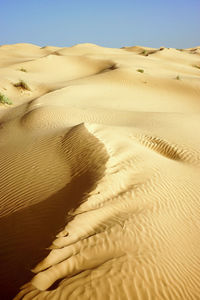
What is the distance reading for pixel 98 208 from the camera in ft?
13.4

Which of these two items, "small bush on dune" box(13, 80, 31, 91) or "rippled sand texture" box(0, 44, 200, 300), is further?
"small bush on dune" box(13, 80, 31, 91)

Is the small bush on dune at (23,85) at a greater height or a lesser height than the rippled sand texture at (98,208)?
lesser

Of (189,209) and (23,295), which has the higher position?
(23,295)

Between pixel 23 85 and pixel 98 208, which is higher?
pixel 98 208

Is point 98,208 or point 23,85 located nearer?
point 98,208

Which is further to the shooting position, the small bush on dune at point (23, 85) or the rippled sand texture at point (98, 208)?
the small bush on dune at point (23, 85)

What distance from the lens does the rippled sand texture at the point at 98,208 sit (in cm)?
296

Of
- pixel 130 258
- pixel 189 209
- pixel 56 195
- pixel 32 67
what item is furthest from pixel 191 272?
pixel 32 67

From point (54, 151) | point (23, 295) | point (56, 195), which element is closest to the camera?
point (23, 295)

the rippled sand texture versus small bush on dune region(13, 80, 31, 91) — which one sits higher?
the rippled sand texture

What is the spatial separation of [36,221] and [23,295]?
4.86 ft

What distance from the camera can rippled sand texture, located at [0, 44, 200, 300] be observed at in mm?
2959

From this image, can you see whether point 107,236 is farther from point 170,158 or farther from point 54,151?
point 170,158

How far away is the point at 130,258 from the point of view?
3.20 metres
